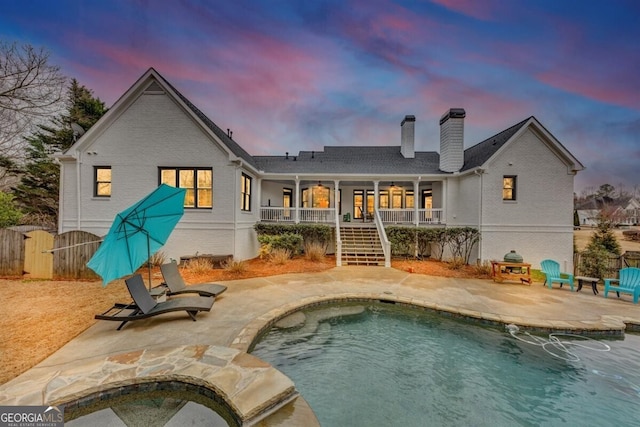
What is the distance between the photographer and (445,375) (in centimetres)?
414

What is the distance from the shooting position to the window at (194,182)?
11.4 m

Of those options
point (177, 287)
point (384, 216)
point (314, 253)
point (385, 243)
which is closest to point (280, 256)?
point (314, 253)

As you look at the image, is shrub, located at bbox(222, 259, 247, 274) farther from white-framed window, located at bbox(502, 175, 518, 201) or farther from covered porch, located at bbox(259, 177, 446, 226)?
white-framed window, located at bbox(502, 175, 518, 201)

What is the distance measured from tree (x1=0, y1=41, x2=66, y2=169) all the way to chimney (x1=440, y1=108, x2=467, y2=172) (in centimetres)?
2045

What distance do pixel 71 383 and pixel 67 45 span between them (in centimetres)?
1681

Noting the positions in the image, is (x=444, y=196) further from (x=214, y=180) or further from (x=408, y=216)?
(x=214, y=180)

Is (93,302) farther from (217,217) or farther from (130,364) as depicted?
(217,217)

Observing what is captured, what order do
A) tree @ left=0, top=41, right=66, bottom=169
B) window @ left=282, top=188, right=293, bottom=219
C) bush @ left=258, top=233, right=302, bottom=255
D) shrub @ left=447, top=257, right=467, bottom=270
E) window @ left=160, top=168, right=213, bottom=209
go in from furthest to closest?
window @ left=282, top=188, right=293, bottom=219, bush @ left=258, top=233, right=302, bottom=255, tree @ left=0, top=41, right=66, bottom=169, window @ left=160, top=168, right=213, bottom=209, shrub @ left=447, top=257, right=467, bottom=270

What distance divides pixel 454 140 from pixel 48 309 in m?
17.9

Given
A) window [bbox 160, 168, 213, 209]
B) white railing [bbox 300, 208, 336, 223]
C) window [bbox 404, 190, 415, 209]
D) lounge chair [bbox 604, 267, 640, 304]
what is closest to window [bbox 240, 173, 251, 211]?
window [bbox 160, 168, 213, 209]

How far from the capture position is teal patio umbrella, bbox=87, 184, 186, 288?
4.83 metres

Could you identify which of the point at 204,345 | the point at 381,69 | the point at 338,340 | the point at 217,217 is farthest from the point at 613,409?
the point at 381,69

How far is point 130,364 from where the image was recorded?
3508mm

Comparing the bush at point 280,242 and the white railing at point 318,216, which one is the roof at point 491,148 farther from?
the bush at point 280,242
